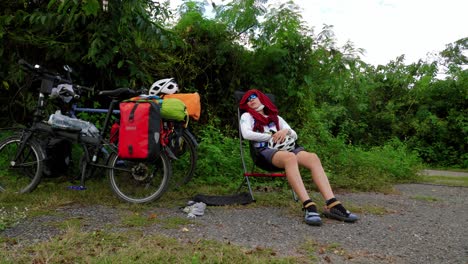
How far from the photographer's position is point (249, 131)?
461cm

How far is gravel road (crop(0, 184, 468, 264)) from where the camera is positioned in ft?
10.5

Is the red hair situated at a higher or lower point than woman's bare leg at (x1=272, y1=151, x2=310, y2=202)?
higher

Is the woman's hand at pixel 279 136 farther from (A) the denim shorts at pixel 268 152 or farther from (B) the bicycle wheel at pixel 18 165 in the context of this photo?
(B) the bicycle wheel at pixel 18 165

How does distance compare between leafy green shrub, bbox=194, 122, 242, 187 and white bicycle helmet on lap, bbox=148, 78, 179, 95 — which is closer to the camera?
white bicycle helmet on lap, bbox=148, 78, 179, 95

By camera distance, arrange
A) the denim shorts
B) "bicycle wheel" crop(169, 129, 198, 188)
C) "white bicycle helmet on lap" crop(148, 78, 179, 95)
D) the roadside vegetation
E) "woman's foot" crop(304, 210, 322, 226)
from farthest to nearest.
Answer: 1. "bicycle wheel" crop(169, 129, 198, 188)
2. "white bicycle helmet on lap" crop(148, 78, 179, 95)
3. the denim shorts
4. "woman's foot" crop(304, 210, 322, 226)
5. the roadside vegetation

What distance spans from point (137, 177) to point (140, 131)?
1.96ft

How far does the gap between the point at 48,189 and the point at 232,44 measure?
11.0 feet

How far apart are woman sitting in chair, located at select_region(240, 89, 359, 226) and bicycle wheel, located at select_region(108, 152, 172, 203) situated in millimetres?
924

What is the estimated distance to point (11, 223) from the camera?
11.8 feet

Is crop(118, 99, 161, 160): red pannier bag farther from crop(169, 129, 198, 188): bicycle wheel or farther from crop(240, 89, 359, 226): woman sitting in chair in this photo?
crop(240, 89, 359, 226): woman sitting in chair

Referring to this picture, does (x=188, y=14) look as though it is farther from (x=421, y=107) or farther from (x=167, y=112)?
(x=421, y=107)

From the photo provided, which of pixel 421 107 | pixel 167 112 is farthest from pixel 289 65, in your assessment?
pixel 421 107

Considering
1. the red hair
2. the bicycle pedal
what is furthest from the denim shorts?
the bicycle pedal

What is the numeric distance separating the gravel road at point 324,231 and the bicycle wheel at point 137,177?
12.0 inches
